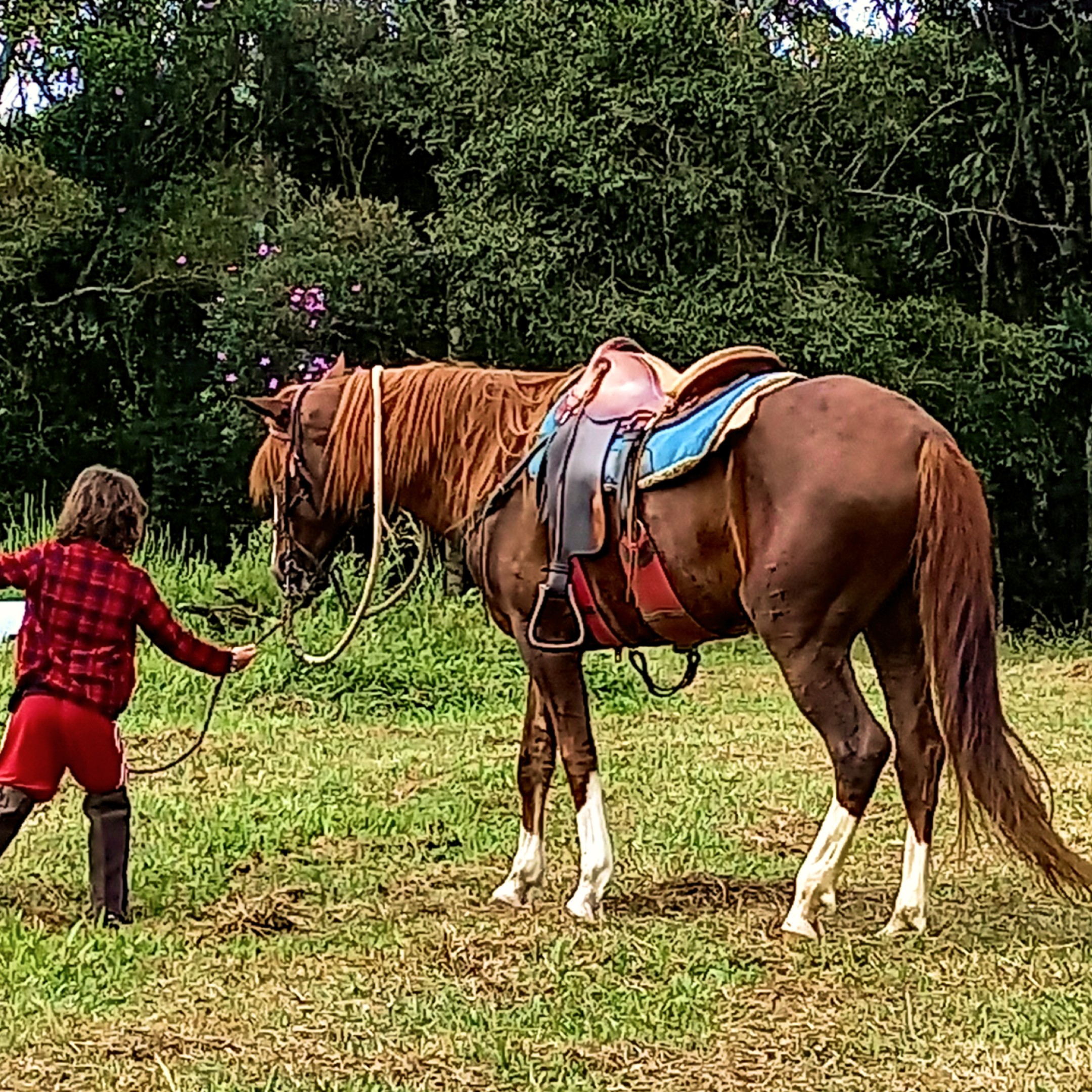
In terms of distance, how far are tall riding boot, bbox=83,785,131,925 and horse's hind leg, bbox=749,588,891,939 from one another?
1.83m

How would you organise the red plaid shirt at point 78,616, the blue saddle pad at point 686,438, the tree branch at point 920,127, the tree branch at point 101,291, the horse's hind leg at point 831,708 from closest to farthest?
the horse's hind leg at point 831,708 → the blue saddle pad at point 686,438 → the red plaid shirt at point 78,616 → the tree branch at point 920,127 → the tree branch at point 101,291

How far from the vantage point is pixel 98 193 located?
16.2 meters

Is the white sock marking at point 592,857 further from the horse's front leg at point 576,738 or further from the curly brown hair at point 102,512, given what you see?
the curly brown hair at point 102,512

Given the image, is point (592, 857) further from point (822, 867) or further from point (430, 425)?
point (430, 425)

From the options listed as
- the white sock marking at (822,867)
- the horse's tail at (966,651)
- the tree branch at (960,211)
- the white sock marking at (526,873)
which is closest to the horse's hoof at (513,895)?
the white sock marking at (526,873)

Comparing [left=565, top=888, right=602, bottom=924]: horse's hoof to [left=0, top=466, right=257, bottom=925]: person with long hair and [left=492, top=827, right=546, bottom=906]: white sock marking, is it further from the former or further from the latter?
[left=0, top=466, right=257, bottom=925]: person with long hair

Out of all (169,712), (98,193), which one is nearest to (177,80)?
(98,193)

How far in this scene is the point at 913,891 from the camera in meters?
4.14

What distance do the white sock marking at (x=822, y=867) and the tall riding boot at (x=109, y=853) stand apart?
1.81m

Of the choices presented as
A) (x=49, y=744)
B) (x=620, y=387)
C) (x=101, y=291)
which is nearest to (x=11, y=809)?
(x=49, y=744)

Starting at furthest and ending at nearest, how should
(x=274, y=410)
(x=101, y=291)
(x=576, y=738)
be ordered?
(x=101, y=291) → (x=274, y=410) → (x=576, y=738)

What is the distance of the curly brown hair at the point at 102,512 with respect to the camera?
167 inches

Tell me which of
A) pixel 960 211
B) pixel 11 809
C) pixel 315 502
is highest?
pixel 960 211

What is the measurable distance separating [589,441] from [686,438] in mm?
334
